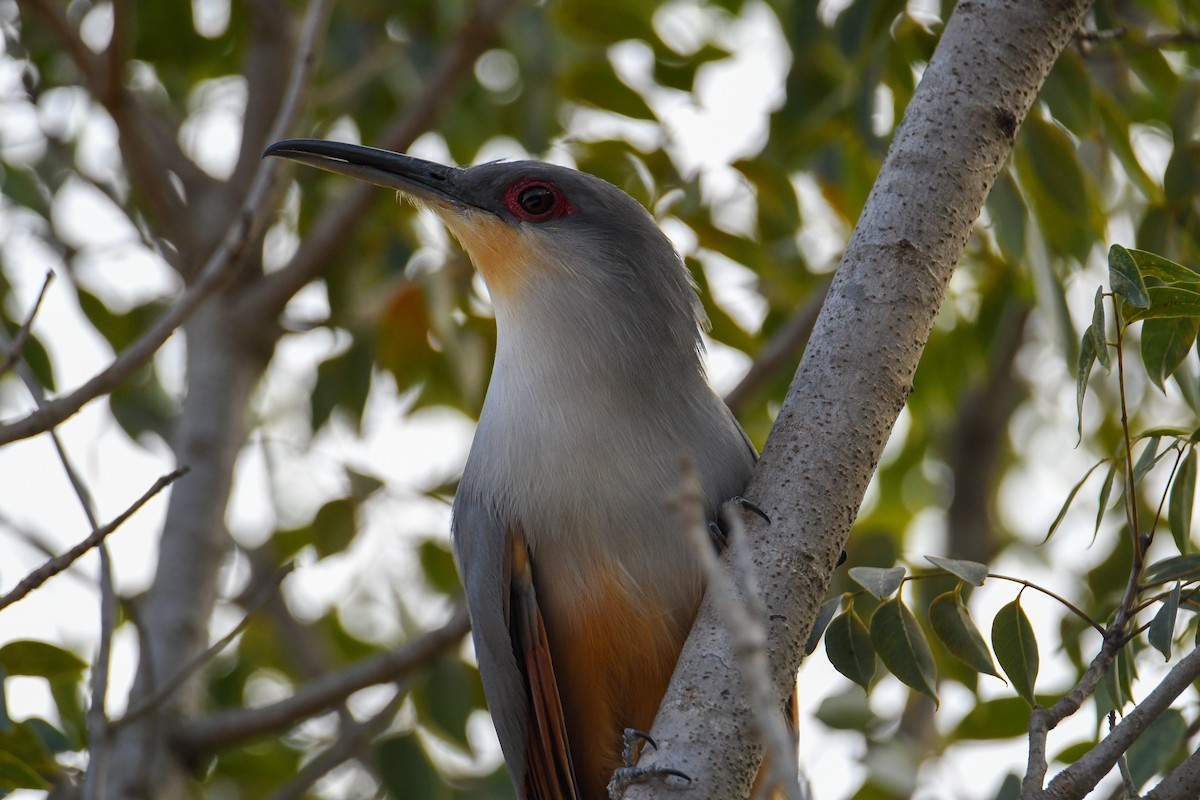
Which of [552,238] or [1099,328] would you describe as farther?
[552,238]

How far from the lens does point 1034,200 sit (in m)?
3.70

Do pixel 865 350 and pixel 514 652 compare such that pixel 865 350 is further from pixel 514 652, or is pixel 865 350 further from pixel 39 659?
pixel 39 659

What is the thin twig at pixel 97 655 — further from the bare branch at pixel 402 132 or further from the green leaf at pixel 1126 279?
the green leaf at pixel 1126 279

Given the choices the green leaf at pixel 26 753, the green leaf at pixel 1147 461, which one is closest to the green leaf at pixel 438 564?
the green leaf at pixel 26 753

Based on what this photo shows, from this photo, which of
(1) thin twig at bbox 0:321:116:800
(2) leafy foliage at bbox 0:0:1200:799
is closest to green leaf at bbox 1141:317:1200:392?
(2) leafy foliage at bbox 0:0:1200:799

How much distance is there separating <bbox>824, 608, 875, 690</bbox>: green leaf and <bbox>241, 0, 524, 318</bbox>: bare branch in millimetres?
2458

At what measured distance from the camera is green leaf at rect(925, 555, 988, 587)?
7.41ft

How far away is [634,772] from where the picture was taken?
6.87 ft

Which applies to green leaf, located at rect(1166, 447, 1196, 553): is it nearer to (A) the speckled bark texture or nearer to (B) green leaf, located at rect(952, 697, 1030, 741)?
(A) the speckled bark texture

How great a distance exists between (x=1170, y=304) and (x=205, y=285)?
2005 mm

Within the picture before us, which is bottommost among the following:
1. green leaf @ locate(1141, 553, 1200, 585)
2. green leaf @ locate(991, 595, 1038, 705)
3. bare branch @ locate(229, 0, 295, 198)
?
green leaf @ locate(991, 595, 1038, 705)

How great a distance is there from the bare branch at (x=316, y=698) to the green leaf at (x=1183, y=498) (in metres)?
2.11

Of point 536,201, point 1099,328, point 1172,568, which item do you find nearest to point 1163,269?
point 1099,328

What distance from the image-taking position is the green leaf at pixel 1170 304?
211 cm
